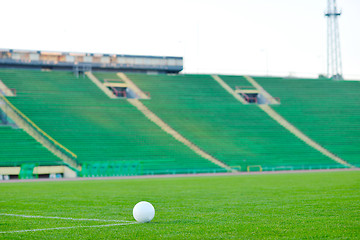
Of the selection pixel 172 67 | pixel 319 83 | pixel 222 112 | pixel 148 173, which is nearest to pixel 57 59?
pixel 172 67

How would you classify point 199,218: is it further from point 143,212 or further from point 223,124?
point 223,124

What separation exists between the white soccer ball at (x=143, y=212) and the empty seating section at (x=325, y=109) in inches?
1498

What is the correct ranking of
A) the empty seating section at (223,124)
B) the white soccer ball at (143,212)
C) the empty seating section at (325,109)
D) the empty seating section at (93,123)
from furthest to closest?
the empty seating section at (325,109), the empty seating section at (223,124), the empty seating section at (93,123), the white soccer ball at (143,212)

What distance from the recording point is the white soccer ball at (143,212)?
32.8ft

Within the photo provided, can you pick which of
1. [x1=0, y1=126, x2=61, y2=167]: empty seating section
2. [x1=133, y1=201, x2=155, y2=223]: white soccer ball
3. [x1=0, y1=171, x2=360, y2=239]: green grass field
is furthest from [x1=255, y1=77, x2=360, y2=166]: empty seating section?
[x1=133, y1=201, x2=155, y2=223]: white soccer ball

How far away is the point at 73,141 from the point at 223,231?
109 feet

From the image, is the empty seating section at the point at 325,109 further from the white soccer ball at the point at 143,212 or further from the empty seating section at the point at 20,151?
the white soccer ball at the point at 143,212

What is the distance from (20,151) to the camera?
37.9 metres

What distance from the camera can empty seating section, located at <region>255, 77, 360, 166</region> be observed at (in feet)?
161

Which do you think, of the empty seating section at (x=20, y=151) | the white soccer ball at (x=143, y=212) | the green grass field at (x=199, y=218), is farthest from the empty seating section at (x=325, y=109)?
the white soccer ball at (x=143, y=212)

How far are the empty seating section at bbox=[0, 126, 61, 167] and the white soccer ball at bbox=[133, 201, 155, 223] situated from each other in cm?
2774

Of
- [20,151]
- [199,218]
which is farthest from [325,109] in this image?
[199,218]

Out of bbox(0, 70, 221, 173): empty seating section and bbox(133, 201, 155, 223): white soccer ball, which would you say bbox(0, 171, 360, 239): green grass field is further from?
bbox(0, 70, 221, 173): empty seating section

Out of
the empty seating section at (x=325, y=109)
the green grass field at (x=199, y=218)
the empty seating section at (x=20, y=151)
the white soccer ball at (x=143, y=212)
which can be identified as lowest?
the green grass field at (x=199, y=218)
